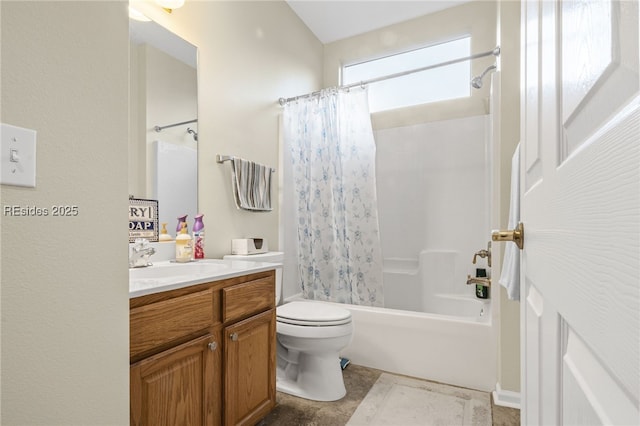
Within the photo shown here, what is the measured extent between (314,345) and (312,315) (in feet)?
0.50

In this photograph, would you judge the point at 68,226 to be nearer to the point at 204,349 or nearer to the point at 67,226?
the point at 67,226

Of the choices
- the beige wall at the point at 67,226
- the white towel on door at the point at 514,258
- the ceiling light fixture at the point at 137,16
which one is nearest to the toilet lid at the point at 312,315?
the white towel on door at the point at 514,258

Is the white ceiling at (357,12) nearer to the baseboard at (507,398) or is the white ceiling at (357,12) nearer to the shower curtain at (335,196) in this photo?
the shower curtain at (335,196)

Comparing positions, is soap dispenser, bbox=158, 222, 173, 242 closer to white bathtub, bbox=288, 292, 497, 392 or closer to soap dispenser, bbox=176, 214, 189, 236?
soap dispenser, bbox=176, 214, 189, 236

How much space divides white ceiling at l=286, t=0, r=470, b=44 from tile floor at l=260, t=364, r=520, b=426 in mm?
2873

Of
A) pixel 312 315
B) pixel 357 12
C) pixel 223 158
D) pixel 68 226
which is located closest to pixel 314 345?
pixel 312 315

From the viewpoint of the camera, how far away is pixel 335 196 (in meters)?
2.52

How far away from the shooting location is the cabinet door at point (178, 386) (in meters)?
1.03

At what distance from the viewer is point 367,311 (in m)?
2.23

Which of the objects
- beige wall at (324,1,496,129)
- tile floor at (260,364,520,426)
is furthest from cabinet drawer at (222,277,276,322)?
beige wall at (324,1,496,129)

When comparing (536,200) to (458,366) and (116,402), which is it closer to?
(116,402)

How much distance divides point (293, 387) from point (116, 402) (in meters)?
1.35

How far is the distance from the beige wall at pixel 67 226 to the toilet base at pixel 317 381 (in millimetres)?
1246

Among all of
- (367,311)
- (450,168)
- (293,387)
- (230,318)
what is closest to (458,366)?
(367,311)
